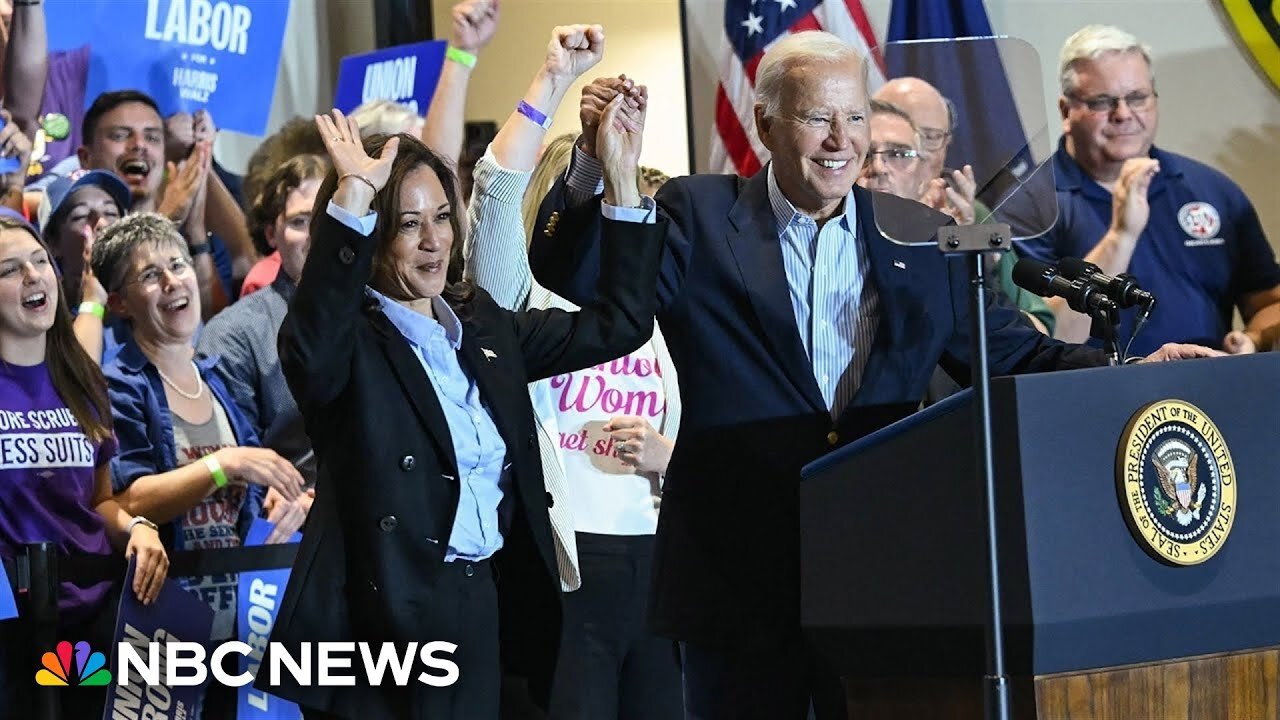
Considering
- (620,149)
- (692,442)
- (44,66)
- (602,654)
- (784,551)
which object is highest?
(44,66)

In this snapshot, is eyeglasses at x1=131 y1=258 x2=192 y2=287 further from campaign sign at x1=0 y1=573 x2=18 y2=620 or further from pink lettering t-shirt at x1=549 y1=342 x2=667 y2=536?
pink lettering t-shirt at x1=549 y1=342 x2=667 y2=536

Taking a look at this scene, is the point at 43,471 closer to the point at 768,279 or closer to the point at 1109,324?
the point at 768,279

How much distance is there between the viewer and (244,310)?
4.51m

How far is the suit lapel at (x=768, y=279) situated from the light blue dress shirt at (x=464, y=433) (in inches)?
17.7

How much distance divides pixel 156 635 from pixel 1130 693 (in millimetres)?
2418

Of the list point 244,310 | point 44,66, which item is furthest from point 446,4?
point 244,310

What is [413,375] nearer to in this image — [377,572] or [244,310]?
[377,572]

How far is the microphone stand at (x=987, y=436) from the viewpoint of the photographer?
188cm

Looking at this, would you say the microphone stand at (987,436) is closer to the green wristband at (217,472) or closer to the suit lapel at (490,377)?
the suit lapel at (490,377)

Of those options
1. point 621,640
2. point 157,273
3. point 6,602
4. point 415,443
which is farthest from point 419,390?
point 157,273

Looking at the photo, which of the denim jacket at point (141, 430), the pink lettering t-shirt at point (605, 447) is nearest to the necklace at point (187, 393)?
the denim jacket at point (141, 430)

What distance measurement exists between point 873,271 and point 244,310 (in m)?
2.37

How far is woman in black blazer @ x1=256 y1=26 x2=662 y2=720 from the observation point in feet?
8.08

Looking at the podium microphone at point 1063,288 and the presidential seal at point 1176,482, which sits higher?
the podium microphone at point 1063,288
